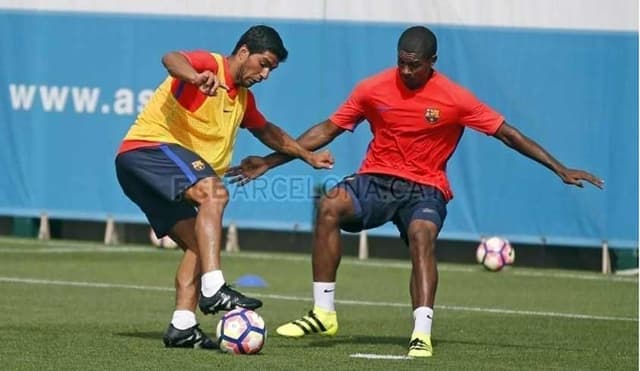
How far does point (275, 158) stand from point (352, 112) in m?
0.65

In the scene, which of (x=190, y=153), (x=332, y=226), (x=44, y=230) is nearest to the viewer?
(x=190, y=153)

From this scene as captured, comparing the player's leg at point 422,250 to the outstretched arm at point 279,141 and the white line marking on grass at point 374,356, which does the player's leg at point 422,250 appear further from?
the outstretched arm at point 279,141

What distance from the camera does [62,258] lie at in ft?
64.2

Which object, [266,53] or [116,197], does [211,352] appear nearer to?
[266,53]

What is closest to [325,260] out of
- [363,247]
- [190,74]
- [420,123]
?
[420,123]

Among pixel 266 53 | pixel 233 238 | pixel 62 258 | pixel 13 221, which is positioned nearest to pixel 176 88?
pixel 266 53

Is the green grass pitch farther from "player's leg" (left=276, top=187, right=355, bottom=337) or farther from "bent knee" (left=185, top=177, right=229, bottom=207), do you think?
"bent knee" (left=185, top=177, right=229, bottom=207)

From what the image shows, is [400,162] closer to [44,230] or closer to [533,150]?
[533,150]

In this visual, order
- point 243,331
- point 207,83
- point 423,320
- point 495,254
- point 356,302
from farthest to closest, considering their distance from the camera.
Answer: point 495,254 < point 356,302 < point 423,320 < point 243,331 < point 207,83

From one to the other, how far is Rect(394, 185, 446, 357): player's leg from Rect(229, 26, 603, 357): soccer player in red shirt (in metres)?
0.01

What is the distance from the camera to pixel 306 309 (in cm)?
1503

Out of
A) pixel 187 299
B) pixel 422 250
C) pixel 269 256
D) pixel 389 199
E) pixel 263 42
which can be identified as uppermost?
pixel 263 42

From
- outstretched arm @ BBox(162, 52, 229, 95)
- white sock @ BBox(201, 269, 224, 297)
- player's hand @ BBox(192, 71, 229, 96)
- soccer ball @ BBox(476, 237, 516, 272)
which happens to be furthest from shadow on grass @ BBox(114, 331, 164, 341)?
soccer ball @ BBox(476, 237, 516, 272)

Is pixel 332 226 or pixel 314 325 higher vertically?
pixel 332 226
